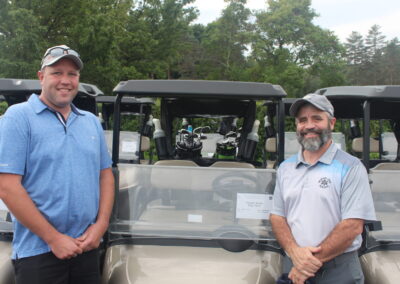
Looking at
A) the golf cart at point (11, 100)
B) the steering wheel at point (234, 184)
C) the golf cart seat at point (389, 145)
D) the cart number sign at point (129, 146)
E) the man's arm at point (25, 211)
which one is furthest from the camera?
the golf cart seat at point (389, 145)

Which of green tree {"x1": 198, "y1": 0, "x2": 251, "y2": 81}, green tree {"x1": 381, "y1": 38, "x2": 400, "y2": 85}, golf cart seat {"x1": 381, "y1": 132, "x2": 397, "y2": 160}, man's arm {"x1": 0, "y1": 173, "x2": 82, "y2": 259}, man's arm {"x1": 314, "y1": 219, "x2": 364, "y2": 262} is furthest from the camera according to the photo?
green tree {"x1": 381, "y1": 38, "x2": 400, "y2": 85}

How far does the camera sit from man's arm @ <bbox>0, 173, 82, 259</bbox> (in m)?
2.01

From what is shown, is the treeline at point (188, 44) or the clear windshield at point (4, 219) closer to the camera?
the clear windshield at point (4, 219)

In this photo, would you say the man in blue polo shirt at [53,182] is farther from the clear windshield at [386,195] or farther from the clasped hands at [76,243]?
the clear windshield at [386,195]

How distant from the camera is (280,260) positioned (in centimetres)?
264

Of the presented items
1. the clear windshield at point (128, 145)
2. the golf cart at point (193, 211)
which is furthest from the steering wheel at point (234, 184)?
the clear windshield at point (128, 145)

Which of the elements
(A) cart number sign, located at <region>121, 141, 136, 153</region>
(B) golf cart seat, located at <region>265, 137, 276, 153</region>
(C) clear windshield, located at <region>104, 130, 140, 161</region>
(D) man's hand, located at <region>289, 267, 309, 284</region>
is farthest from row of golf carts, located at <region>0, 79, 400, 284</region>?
(A) cart number sign, located at <region>121, 141, 136, 153</region>

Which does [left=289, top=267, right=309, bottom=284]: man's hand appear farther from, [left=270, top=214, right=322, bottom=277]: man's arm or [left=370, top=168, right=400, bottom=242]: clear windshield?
[left=370, top=168, right=400, bottom=242]: clear windshield

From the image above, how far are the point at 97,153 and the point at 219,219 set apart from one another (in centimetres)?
86

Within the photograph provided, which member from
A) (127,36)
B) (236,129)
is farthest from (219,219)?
(127,36)

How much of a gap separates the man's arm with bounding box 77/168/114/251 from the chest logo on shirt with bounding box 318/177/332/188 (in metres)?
1.11

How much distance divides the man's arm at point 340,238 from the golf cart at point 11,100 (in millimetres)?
1700

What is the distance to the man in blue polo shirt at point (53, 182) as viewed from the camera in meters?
2.04

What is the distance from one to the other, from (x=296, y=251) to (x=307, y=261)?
8 cm
